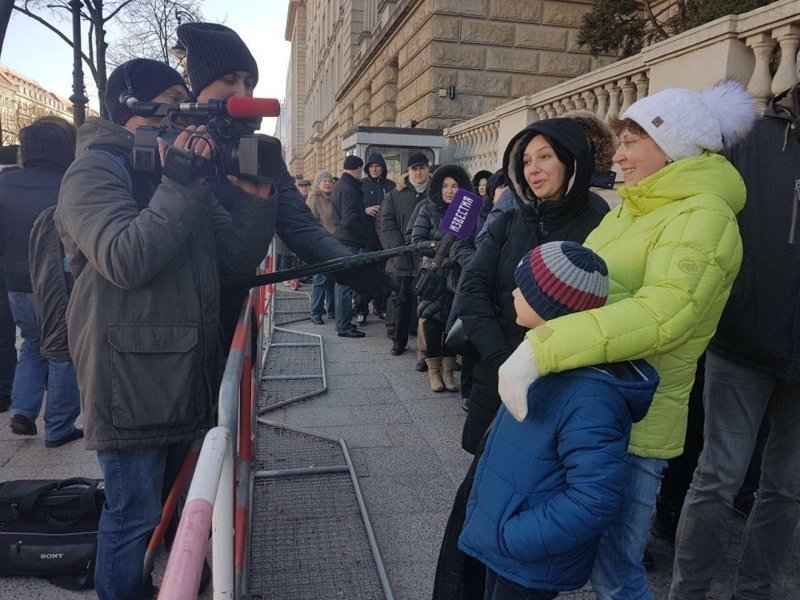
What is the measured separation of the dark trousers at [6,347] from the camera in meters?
4.40

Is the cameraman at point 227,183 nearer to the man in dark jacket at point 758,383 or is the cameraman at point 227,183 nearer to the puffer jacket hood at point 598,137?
the puffer jacket hood at point 598,137

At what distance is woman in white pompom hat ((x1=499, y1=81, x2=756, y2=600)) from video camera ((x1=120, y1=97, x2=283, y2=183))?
97cm

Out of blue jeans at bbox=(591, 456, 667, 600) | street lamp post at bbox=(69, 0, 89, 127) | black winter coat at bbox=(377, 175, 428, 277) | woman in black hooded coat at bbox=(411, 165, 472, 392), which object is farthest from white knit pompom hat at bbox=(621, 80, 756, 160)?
street lamp post at bbox=(69, 0, 89, 127)

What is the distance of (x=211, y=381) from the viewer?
6.06ft

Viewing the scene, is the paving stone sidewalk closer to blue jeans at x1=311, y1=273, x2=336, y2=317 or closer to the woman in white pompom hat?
the woman in white pompom hat

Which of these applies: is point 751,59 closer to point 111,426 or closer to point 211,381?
point 211,381

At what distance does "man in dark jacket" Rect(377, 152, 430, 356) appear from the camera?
6.18 m

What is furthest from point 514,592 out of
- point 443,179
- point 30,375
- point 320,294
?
point 320,294

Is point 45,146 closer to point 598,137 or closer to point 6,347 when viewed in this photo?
point 6,347

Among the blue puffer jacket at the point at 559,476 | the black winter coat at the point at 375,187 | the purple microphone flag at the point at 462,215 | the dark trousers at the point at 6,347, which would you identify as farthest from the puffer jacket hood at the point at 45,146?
the black winter coat at the point at 375,187

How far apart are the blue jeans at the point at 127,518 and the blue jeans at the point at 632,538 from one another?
4.57ft

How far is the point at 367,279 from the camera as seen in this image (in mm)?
2393

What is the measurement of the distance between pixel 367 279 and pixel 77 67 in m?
11.6

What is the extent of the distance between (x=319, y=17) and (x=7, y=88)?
59.8 metres
